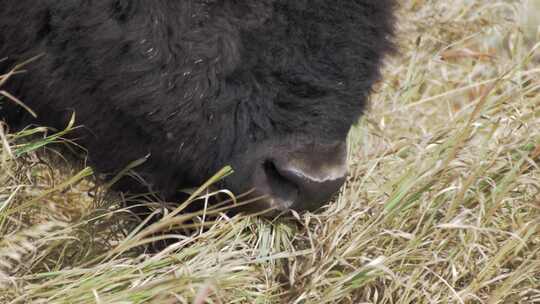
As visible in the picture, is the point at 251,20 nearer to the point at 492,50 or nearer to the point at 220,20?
the point at 220,20

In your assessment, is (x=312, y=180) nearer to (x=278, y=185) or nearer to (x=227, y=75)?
(x=278, y=185)

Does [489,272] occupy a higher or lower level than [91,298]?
lower

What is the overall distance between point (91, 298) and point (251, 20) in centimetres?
90

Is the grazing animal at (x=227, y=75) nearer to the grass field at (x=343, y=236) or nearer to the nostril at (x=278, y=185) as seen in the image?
the nostril at (x=278, y=185)

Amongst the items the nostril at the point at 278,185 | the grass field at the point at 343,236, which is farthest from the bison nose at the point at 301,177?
the grass field at the point at 343,236

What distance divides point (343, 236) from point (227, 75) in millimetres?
680

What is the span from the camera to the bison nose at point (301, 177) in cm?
266

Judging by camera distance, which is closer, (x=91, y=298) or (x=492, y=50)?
(x=91, y=298)

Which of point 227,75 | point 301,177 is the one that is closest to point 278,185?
point 301,177

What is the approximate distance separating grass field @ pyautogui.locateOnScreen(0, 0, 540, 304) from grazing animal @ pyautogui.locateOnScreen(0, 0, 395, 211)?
21 centimetres

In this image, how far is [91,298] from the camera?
2.49 metres

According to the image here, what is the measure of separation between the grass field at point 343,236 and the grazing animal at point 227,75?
210mm

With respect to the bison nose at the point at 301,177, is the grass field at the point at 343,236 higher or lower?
lower

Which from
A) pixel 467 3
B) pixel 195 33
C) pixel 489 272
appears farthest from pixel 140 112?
pixel 467 3
